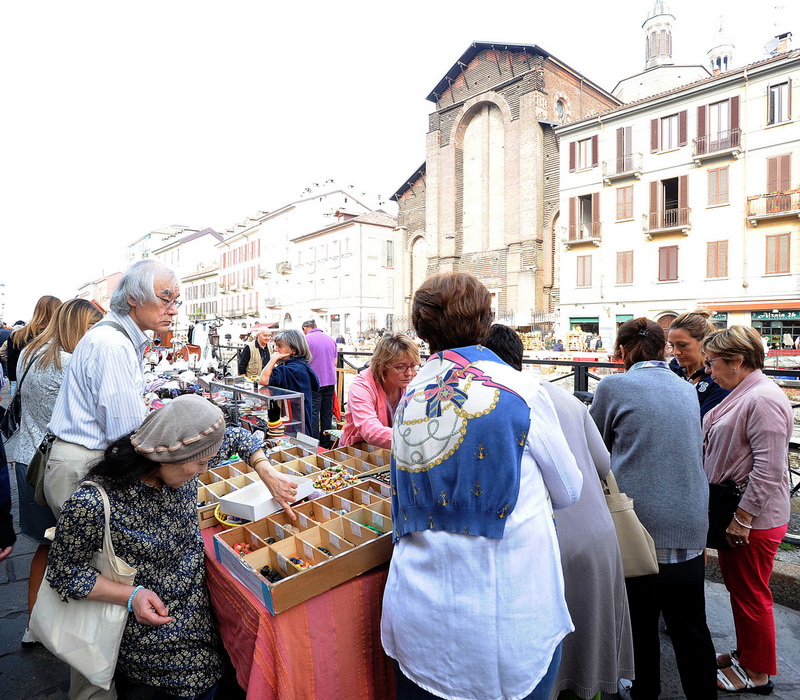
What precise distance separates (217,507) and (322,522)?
488 mm

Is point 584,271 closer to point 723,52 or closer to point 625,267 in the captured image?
point 625,267

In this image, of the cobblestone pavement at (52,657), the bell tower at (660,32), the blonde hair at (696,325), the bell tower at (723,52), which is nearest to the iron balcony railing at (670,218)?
the bell tower at (660,32)

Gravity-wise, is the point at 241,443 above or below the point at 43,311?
below

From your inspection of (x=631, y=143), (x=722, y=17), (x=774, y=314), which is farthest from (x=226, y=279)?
(x=722, y=17)

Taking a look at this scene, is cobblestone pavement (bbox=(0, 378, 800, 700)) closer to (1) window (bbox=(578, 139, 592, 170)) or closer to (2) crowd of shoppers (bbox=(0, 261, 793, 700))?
(2) crowd of shoppers (bbox=(0, 261, 793, 700))

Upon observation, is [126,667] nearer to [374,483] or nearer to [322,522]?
[322,522]

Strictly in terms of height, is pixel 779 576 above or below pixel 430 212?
below

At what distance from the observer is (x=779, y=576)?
3232 mm

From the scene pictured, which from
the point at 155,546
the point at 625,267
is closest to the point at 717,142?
the point at 625,267

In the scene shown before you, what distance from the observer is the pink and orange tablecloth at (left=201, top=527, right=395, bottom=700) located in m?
1.58

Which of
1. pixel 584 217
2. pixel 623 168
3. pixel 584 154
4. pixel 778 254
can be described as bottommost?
pixel 778 254

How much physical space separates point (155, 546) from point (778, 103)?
28.7m

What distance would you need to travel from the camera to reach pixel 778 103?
22.1 meters

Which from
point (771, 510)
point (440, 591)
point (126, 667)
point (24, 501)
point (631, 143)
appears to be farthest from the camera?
point (631, 143)
